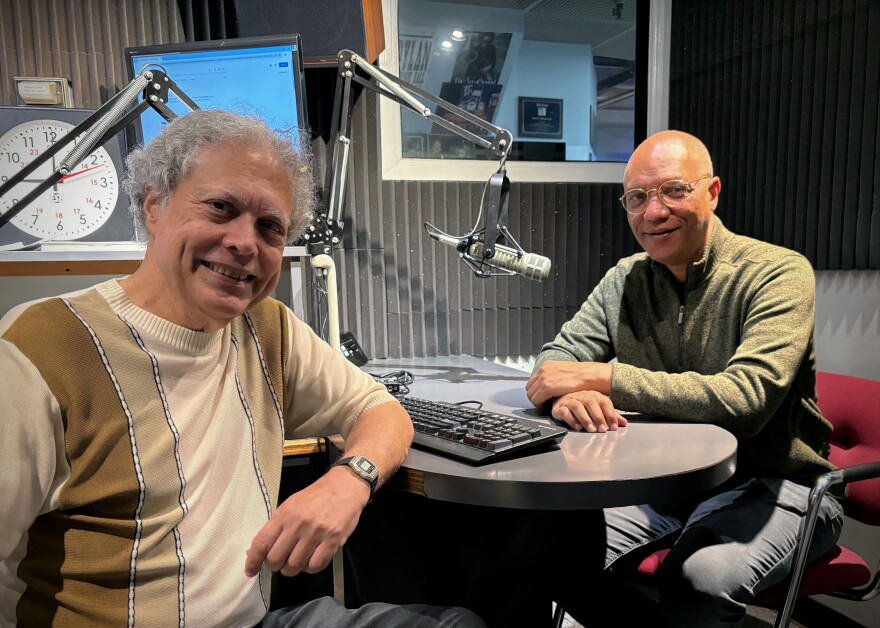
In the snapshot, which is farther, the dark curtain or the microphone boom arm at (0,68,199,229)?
the dark curtain

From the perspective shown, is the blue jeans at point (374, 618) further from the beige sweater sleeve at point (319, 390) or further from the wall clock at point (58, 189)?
the wall clock at point (58, 189)

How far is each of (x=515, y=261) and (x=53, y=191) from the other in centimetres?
147

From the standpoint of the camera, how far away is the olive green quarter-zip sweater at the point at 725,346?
136 cm

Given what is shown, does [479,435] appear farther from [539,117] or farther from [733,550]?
[539,117]

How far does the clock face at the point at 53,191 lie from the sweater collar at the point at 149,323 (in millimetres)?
1190

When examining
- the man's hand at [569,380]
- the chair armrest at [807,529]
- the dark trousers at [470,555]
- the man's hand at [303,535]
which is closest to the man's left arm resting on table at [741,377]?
the man's hand at [569,380]

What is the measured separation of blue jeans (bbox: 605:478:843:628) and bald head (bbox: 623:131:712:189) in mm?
829

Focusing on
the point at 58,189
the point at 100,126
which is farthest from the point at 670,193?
the point at 58,189

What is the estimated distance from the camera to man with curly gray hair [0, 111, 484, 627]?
86 cm

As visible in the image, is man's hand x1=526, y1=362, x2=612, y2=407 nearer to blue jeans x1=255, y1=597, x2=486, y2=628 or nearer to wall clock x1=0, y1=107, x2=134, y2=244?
blue jeans x1=255, y1=597, x2=486, y2=628

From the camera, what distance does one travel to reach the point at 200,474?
988 mm

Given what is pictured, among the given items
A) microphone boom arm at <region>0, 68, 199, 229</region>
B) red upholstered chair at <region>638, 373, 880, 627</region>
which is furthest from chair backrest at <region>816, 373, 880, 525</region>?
microphone boom arm at <region>0, 68, 199, 229</region>

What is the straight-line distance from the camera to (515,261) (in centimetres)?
176

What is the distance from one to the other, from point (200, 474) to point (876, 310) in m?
2.20
